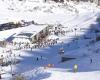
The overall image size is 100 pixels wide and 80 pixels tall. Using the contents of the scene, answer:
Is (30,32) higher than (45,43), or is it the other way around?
(30,32)

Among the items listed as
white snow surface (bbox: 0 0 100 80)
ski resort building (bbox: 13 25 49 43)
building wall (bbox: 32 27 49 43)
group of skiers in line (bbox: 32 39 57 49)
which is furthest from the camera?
building wall (bbox: 32 27 49 43)

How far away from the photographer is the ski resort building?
185 ft

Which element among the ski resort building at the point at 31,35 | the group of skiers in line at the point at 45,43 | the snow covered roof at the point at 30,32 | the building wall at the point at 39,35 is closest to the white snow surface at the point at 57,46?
the group of skiers in line at the point at 45,43

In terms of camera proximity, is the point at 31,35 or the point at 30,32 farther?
the point at 30,32

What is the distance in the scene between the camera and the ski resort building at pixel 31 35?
56.4m

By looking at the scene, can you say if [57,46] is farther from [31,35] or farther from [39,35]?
[39,35]

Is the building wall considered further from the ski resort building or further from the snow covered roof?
the snow covered roof

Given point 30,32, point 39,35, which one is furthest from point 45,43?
point 30,32

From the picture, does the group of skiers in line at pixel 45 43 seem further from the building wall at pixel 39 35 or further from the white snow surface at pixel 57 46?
the building wall at pixel 39 35

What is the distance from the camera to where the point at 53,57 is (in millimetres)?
46344

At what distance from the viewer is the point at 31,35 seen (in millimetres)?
57688

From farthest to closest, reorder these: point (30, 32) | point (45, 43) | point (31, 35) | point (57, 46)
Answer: point (30, 32) → point (31, 35) → point (45, 43) → point (57, 46)

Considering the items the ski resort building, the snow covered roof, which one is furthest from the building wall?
the snow covered roof

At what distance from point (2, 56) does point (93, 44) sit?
12727mm
